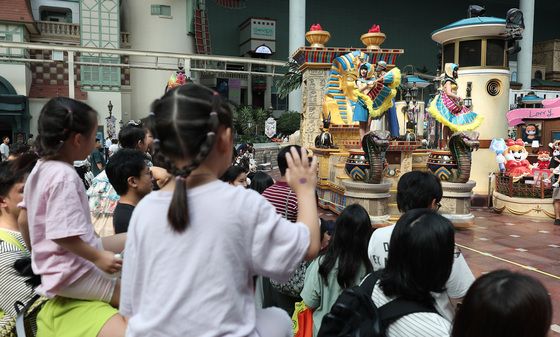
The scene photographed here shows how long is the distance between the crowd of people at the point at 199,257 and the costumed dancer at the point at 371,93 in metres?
5.44

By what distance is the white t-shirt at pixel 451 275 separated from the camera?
1.67m

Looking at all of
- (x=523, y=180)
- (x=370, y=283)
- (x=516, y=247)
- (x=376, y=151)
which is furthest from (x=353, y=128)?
(x=370, y=283)

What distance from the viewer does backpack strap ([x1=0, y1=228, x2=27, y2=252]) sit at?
7.52 ft

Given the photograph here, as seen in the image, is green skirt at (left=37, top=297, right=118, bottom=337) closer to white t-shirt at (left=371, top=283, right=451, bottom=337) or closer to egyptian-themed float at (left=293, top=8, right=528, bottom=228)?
white t-shirt at (left=371, top=283, right=451, bottom=337)

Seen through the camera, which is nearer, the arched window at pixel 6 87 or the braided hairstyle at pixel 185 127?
the braided hairstyle at pixel 185 127

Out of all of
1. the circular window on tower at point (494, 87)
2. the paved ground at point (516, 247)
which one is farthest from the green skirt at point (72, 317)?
the circular window on tower at point (494, 87)

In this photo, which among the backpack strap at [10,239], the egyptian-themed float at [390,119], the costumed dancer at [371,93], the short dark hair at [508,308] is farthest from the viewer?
the costumed dancer at [371,93]

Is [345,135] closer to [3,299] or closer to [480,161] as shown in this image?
[480,161]

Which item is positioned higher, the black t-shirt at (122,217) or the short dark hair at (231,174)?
the short dark hair at (231,174)

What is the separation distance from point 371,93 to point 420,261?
20.9 feet

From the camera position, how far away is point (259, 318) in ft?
4.43

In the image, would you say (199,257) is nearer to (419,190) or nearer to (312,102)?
(419,190)

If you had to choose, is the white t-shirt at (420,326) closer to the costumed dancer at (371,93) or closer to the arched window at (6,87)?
the costumed dancer at (371,93)

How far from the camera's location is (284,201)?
2.91 metres
